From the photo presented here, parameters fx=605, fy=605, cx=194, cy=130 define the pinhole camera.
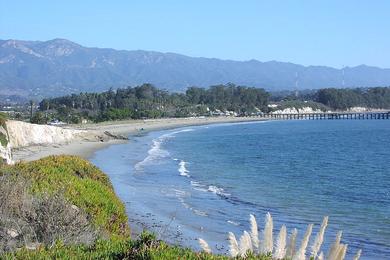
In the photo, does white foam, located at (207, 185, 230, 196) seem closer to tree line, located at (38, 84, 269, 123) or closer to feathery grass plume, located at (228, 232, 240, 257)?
feathery grass plume, located at (228, 232, 240, 257)

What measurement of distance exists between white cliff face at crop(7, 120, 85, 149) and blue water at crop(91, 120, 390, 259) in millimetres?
9037

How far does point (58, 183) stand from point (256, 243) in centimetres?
888

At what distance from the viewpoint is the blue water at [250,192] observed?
21203 mm

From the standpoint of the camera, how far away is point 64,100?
155 meters

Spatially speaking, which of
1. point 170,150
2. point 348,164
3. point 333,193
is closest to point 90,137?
point 170,150

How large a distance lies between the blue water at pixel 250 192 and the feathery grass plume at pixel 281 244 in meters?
4.48

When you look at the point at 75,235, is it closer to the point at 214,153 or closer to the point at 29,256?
the point at 29,256

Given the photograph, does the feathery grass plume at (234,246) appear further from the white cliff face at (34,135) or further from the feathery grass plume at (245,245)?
the white cliff face at (34,135)

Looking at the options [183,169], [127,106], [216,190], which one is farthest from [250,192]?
[127,106]

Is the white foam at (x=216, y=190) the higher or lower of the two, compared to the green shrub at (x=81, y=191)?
lower

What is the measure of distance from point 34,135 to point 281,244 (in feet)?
198

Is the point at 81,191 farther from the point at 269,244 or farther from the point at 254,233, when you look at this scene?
the point at 269,244

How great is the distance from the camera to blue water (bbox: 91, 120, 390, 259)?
2120cm

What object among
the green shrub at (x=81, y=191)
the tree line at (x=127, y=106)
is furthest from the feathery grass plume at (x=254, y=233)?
the tree line at (x=127, y=106)
